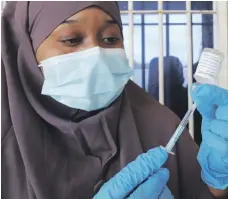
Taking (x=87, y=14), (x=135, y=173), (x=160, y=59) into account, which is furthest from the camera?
(x=160, y=59)

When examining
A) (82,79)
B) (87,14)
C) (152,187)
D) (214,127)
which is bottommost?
(152,187)

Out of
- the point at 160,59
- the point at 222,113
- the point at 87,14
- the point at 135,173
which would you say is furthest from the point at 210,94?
the point at 160,59

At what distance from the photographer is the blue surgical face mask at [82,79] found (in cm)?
93

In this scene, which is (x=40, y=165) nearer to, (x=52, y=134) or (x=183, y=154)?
(x=52, y=134)

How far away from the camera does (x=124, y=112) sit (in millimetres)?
1008

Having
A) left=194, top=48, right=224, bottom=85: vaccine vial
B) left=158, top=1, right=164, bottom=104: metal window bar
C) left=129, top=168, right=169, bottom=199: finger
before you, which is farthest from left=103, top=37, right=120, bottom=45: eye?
left=158, top=1, right=164, bottom=104: metal window bar

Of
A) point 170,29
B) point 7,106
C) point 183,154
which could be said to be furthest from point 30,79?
point 170,29

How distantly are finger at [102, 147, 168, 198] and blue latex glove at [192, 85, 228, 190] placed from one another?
117 mm

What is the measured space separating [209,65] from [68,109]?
14.4 inches

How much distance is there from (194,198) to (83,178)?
1.00ft

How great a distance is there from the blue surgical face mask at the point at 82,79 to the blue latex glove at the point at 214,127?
0.23 meters

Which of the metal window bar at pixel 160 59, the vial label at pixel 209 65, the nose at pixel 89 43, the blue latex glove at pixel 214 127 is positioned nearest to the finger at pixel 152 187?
the blue latex glove at pixel 214 127

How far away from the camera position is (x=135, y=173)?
79cm

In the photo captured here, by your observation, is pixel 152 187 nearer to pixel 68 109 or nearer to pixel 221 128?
pixel 221 128
